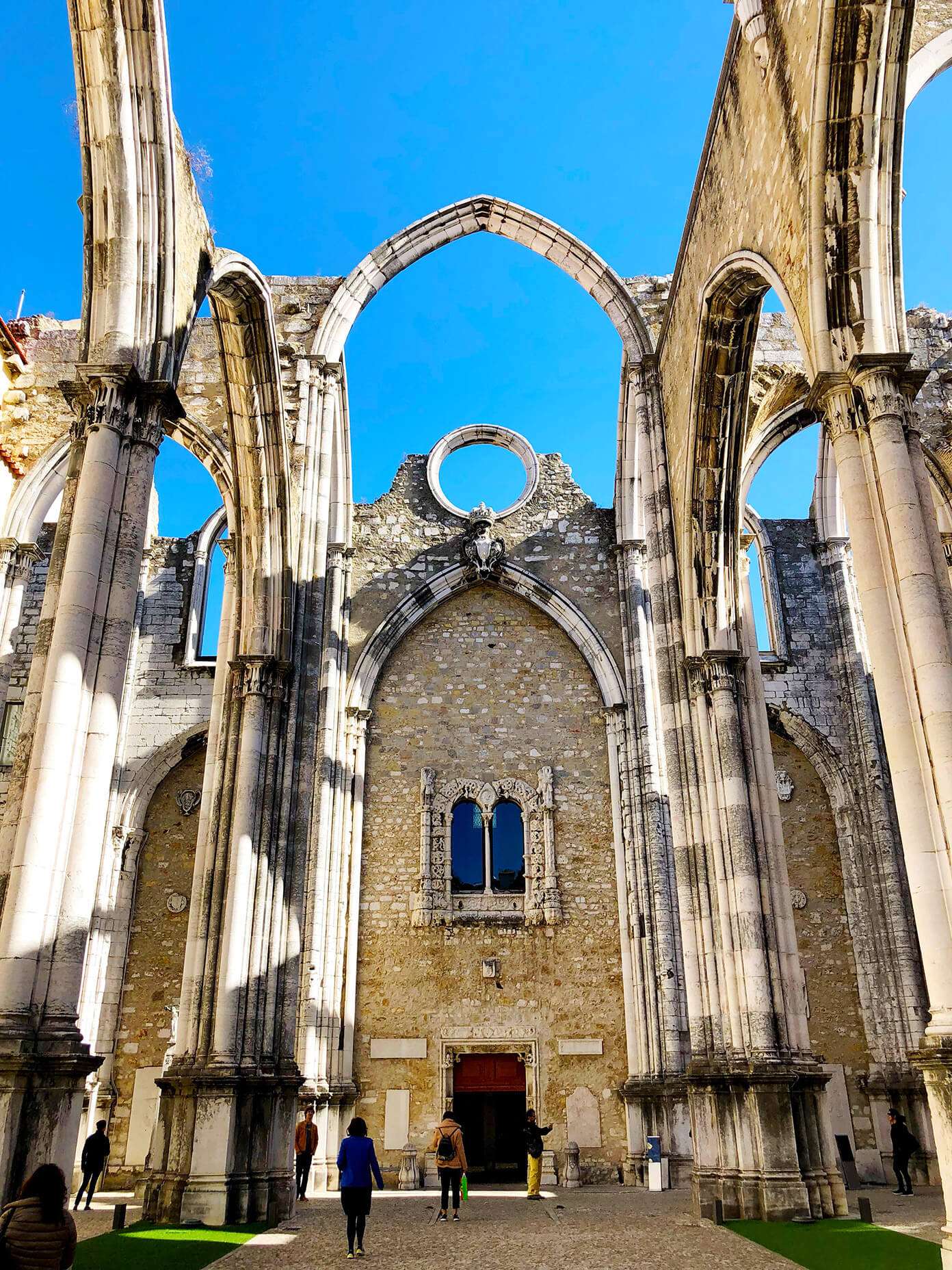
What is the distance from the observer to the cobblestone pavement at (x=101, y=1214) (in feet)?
26.2

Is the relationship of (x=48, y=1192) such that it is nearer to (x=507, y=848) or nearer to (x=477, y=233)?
(x=507, y=848)

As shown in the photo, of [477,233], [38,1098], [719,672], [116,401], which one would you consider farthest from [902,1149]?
[477,233]

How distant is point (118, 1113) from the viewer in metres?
13.3

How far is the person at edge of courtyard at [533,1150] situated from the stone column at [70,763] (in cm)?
605

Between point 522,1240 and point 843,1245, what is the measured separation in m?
2.30

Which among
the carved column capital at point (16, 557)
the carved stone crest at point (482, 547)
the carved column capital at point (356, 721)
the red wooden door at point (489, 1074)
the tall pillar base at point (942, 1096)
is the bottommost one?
the tall pillar base at point (942, 1096)

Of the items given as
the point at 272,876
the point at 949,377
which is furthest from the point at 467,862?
the point at 949,377

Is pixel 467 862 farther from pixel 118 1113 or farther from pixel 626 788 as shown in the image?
pixel 118 1113

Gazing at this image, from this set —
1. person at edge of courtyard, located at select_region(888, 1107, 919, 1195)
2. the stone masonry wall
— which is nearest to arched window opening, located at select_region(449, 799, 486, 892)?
the stone masonry wall

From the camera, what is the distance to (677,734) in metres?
10.2

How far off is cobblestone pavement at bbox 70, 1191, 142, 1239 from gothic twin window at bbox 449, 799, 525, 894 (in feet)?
18.0

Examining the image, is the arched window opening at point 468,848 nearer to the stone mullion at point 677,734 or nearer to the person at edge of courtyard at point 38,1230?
the stone mullion at point 677,734

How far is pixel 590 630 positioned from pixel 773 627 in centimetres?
310

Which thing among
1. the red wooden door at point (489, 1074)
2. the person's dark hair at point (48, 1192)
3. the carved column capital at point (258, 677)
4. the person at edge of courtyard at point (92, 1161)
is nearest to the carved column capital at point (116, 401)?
the carved column capital at point (258, 677)
